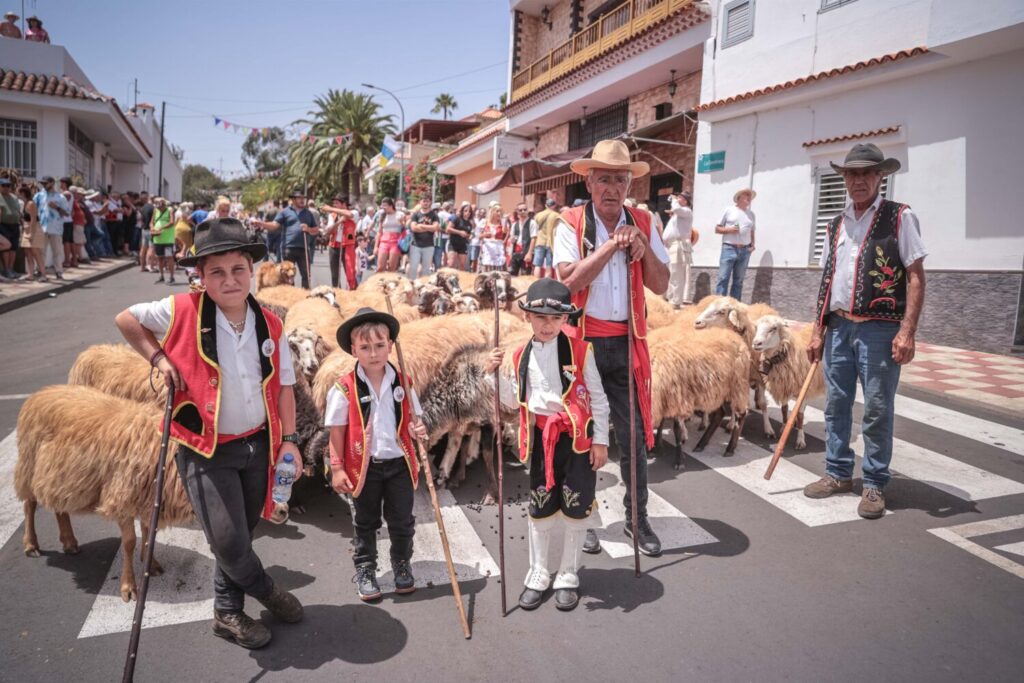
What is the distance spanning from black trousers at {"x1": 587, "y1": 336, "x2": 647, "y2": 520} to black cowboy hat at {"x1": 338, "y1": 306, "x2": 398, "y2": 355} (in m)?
1.15

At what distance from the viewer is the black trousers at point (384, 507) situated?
122 inches

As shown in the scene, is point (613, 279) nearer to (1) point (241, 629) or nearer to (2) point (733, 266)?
(1) point (241, 629)

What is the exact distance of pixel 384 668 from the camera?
2611 millimetres

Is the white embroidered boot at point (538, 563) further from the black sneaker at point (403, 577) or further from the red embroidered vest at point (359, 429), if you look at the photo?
the red embroidered vest at point (359, 429)

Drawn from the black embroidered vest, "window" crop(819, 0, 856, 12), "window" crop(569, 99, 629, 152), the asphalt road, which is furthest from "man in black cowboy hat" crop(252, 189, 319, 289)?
"window" crop(569, 99, 629, 152)

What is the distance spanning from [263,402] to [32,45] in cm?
2800

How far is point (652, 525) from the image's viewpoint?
157 inches

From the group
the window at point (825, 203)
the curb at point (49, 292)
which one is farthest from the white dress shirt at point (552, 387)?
the curb at point (49, 292)

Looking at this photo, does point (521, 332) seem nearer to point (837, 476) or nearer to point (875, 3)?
point (837, 476)

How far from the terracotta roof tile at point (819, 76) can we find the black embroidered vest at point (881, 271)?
780 cm

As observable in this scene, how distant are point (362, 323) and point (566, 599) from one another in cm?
174

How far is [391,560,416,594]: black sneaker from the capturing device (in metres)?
3.15

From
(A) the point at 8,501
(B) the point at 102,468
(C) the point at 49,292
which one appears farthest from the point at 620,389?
(C) the point at 49,292

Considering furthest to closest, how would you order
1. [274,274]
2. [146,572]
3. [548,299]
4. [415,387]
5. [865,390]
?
[274,274], [415,387], [865,390], [548,299], [146,572]
